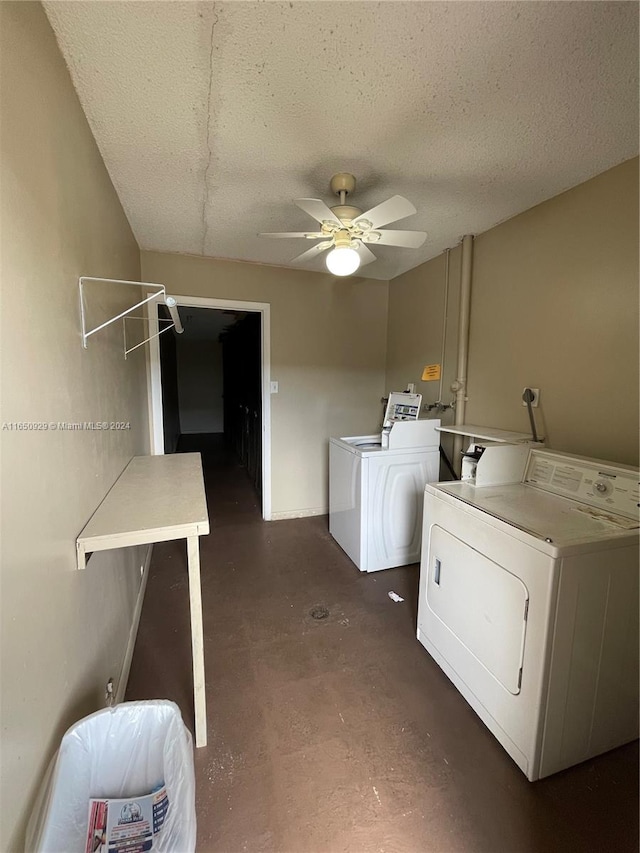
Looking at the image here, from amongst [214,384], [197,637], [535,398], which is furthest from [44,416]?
[214,384]

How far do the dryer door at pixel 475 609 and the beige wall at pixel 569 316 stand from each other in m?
0.91

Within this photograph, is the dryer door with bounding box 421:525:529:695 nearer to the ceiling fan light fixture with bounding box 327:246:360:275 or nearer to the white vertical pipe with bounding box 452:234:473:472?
the white vertical pipe with bounding box 452:234:473:472

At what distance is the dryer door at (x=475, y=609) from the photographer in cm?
127

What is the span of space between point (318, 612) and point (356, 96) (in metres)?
2.47

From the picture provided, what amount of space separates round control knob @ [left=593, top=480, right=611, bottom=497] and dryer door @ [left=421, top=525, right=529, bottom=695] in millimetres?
568

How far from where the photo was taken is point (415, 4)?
977 mm

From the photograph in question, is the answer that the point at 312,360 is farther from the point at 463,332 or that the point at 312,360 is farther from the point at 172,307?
the point at 172,307

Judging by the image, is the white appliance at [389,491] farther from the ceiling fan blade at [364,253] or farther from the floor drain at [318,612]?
the ceiling fan blade at [364,253]

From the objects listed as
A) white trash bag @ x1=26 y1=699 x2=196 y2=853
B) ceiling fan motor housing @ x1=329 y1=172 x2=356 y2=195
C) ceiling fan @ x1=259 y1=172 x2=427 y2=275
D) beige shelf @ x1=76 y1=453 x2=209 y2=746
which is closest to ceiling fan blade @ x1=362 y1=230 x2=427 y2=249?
ceiling fan @ x1=259 y1=172 x2=427 y2=275

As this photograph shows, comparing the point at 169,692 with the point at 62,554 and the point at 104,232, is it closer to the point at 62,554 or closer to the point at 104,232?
the point at 62,554

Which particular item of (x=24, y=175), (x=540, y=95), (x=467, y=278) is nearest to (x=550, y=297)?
(x=467, y=278)

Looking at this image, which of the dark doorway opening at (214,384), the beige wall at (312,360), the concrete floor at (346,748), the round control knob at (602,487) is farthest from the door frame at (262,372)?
the round control knob at (602,487)

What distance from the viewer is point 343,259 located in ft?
5.96

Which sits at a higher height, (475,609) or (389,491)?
(389,491)
